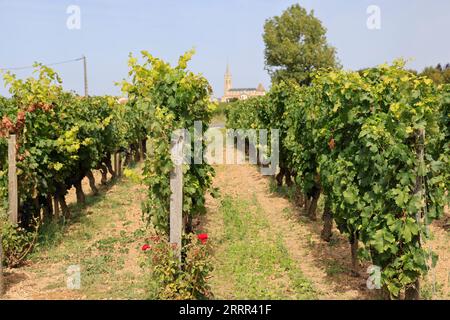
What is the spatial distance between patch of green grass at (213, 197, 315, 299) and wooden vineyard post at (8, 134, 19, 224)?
320cm

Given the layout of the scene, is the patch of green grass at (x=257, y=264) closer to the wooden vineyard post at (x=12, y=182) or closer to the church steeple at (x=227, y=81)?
the wooden vineyard post at (x=12, y=182)

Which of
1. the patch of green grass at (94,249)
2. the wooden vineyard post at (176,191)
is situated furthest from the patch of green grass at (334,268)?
the patch of green grass at (94,249)

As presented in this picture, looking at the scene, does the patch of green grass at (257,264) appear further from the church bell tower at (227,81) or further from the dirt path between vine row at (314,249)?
the church bell tower at (227,81)

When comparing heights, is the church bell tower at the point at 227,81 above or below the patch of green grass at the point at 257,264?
above

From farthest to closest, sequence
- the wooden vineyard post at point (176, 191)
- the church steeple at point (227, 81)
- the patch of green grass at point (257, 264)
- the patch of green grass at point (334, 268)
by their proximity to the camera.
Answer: the church steeple at point (227, 81), the patch of green grass at point (334, 268), the patch of green grass at point (257, 264), the wooden vineyard post at point (176, 191)

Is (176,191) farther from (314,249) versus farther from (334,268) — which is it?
(314,249)

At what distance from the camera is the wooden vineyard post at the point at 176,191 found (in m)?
5.45

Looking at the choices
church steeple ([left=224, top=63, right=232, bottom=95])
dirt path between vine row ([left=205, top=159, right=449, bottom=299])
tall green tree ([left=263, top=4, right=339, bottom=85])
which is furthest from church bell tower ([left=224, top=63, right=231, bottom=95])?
dirt path between vine row ([left=205, top=159, right=449, bottom=299])

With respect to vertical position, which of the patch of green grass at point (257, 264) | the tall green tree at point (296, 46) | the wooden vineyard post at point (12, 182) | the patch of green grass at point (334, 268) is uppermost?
the tall green tree at point (296, 46)

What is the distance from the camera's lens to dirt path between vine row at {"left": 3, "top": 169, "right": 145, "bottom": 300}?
6.11m

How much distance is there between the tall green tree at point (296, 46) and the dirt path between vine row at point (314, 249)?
3833cm

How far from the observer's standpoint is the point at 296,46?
1988 inches

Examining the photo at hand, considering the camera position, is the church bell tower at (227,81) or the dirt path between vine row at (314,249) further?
the church bell tower at (227,81)

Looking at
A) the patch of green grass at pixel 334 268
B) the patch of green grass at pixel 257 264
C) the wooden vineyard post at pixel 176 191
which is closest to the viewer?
the wooden vineyard post at pixel 176 191
